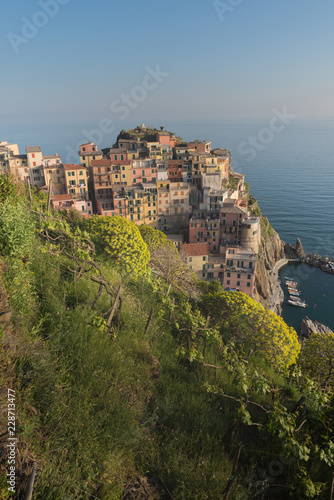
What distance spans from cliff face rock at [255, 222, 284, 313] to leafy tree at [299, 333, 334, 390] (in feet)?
101

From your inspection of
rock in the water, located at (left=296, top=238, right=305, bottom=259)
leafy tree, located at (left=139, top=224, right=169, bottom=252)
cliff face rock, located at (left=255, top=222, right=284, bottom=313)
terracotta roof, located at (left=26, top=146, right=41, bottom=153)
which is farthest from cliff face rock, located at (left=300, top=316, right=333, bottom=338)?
terracotta roof, located at (left=26, top=146, right=41, bottom=153)

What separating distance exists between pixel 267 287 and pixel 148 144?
101ft

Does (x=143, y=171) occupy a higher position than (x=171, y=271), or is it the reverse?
(x=143, y=171)

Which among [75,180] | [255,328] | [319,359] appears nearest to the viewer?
[319,359]

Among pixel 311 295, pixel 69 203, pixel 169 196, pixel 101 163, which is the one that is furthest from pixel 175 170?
pixel 311 295

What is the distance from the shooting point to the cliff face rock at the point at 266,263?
44531 mm

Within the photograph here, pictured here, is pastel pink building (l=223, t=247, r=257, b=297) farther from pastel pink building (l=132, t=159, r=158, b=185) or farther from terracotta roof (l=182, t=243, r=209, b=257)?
pastel pink building (l=132, t=159, r=158, b=185)

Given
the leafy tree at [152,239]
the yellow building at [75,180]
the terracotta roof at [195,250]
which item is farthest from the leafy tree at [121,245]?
the yellow building at [75,180]

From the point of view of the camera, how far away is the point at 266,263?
2164 inches

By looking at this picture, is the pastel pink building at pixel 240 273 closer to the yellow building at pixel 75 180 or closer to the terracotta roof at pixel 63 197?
the terracotta roof at pixel 63 197

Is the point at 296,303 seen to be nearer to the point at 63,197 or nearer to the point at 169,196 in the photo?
the point at 169,196

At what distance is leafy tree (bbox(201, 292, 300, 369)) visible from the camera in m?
10.7

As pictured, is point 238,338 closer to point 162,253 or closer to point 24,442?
point 24,442

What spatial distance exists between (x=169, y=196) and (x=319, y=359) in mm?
38176
